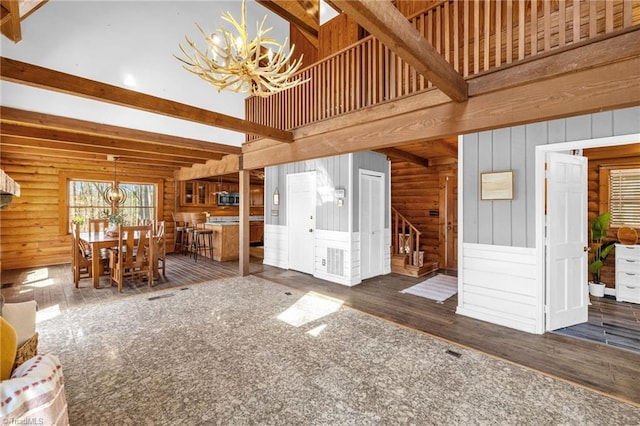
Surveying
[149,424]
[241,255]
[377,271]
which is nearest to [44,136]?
[241,255]

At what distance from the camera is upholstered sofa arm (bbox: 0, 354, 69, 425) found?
0.92 metres

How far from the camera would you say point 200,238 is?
8133mm

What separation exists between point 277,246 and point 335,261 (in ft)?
6.09

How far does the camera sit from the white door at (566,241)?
3156 millimetres

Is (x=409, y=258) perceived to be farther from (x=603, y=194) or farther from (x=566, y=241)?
(x=603, y=194)

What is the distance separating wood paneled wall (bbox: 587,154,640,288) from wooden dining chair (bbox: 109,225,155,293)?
765 centimetres

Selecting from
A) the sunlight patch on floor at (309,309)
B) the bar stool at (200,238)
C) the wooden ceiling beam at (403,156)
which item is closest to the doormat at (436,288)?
the sunlight patch on floor at (309,309)

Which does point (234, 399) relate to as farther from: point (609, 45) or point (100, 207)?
point (100, 207)

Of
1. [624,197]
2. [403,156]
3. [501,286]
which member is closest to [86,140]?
[403,156]

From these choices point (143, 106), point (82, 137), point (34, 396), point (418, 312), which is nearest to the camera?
point (34, 396)

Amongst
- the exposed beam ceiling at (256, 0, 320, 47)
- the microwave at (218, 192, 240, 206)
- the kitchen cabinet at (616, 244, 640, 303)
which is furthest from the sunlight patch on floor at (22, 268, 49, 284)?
the kitchen cabinet at (616, 244, 640, 303)

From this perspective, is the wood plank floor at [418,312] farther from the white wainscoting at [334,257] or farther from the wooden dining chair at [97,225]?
the wooden dining chair at [97,225]

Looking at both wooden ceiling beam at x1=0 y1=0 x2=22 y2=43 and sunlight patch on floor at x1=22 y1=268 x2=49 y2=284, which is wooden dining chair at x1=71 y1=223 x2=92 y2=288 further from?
wooden ceiling beam at x1=0 y1=0 x2=22 y2=43

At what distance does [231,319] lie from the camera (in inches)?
137
